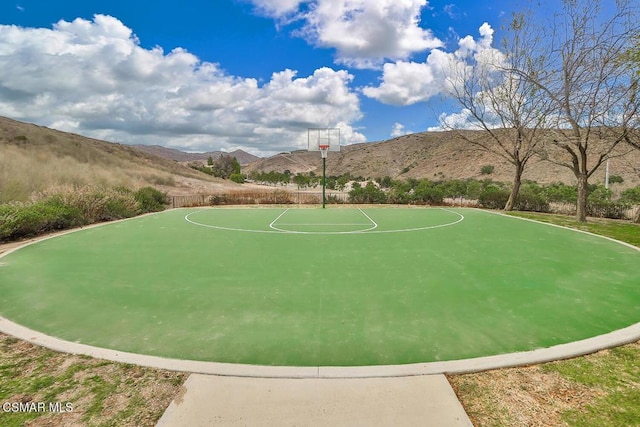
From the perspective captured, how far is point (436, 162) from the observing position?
193ft

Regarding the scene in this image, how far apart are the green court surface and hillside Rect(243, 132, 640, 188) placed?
87.2ft

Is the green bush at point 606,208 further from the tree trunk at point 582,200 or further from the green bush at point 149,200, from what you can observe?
the green bush at point 149,200

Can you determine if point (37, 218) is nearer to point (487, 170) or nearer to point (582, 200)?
point (582, 200)

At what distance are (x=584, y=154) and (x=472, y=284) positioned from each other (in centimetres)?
1103

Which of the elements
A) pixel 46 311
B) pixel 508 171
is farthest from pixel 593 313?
pixel 508 171

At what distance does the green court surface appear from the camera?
→ 373 centimetres

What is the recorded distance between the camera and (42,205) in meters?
11.1

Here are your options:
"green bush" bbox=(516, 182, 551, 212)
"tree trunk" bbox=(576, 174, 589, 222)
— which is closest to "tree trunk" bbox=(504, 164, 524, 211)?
"green bush" bbox=(516, 182, 551, 212)

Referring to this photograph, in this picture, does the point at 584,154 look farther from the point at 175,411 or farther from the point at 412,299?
the point at 175,411

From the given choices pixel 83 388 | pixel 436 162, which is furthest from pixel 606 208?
pixel 436 162

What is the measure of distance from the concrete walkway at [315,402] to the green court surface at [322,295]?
40 centimetres

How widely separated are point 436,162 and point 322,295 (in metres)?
57.7

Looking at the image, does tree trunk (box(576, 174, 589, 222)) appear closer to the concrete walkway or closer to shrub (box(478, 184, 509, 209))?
shrub (box(478, 184, 509, 209))

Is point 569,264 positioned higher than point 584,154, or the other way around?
point 584,154
